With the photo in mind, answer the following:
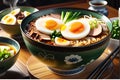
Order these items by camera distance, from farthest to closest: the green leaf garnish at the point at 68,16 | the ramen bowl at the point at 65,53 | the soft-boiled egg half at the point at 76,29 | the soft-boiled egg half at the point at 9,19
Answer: the soft-boiled egg half at the point at 9,19 < the green leaf garnish at the point at 68,16 < the soft-boiled egg half at the point at 76,29 < the ramen bowl at the point at 65,53

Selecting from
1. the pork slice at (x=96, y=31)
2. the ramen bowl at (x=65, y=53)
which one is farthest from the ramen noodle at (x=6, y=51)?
the pork slice at (x=96, y=31)

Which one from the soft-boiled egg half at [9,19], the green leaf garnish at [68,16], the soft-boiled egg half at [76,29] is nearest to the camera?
the soft-boiled egg half at [76,29]

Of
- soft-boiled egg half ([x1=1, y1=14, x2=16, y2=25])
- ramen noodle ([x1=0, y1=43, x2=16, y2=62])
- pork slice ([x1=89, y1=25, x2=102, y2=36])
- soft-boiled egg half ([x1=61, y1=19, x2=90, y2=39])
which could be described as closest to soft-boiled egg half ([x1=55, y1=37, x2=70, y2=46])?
soft-boiled egg half ([x1=61, y1=19, x2=90, y2=39])

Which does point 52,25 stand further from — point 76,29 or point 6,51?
point 6,51

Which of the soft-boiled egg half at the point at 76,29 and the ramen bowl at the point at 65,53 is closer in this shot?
the ramen bowl at the point at 65,53

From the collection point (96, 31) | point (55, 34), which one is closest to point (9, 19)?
point (55, 34)

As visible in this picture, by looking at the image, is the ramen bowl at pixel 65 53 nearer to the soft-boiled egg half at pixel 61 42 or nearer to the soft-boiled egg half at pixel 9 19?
the soft-boiled egg half at pixel 61 42

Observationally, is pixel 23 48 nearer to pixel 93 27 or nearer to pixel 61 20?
pixel 61 20
